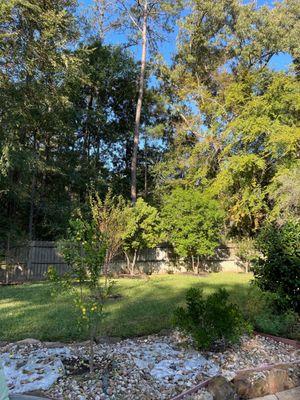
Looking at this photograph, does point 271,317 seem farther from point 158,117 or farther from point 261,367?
point 158,117

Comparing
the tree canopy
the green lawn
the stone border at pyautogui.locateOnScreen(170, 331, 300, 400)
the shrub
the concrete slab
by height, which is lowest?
the concrete slab

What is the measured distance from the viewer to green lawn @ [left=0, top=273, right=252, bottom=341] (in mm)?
4512

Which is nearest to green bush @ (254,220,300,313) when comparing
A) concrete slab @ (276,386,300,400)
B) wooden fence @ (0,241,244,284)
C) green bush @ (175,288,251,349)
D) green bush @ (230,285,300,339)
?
green bush @ (230,285,300,339)

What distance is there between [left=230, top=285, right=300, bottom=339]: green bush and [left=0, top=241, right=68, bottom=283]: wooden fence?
8.00 metres

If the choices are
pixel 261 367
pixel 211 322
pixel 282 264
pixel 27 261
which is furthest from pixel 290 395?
pixel 27 261

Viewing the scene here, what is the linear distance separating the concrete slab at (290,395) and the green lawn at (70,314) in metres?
1.85

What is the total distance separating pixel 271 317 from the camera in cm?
475

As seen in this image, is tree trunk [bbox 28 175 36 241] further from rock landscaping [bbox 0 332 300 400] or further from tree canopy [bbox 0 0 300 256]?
rock landscaping [bbox 0 332 300 400]

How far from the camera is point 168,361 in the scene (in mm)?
3467

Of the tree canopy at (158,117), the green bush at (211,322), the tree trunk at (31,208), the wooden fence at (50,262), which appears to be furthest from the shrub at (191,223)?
the green bush at (211,322)

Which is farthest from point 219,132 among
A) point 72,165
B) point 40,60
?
point 40,60

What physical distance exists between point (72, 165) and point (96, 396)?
1376 centimetres

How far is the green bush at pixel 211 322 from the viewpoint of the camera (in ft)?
12.0

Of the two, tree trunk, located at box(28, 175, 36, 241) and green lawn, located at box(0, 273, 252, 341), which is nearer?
green lawn, located at box(0, 273, 252, 341)
